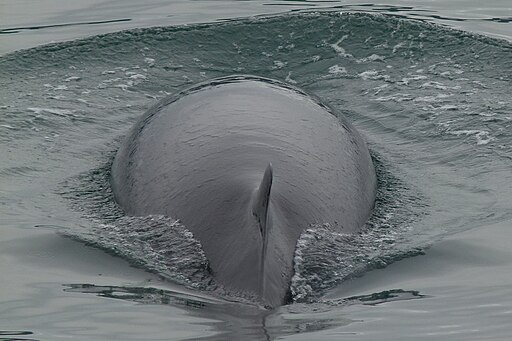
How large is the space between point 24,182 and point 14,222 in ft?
3.07

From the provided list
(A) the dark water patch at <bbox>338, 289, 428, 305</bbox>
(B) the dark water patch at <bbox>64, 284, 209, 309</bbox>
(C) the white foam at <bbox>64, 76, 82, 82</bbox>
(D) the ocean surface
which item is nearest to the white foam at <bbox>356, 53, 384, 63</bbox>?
(D) the ocean surface

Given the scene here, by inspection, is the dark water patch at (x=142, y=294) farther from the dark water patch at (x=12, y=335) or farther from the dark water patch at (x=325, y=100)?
the dark water patch at (x=12, y=335)

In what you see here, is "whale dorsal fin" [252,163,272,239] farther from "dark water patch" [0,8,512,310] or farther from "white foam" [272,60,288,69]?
"white foam" [272,60,288,69]

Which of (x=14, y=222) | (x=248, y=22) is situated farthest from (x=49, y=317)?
(x=248, y=22)

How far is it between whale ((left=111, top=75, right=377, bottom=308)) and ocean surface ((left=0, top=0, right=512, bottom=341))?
14 centimetres

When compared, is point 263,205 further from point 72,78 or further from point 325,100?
point 72,78

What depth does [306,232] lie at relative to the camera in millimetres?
8133

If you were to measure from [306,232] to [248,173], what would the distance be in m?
0.59

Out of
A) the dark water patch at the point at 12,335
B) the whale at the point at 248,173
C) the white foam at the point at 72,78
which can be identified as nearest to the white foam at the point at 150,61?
the white foam at the point at 72,78

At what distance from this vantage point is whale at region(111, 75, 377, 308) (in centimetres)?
745

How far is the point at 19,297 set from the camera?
25.6ft

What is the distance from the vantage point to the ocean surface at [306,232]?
735 centimetres

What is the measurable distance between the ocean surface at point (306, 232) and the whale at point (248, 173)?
14 centimetres

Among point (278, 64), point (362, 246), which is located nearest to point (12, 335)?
point (362, 246)
